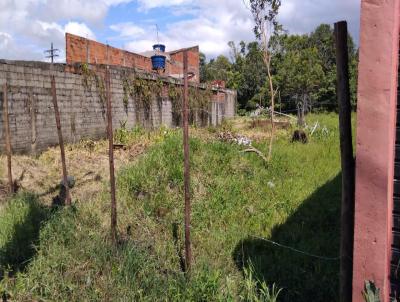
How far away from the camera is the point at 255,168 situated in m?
7.12

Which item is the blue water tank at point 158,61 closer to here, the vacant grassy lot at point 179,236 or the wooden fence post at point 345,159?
the vacant grassy lot at point 179,236

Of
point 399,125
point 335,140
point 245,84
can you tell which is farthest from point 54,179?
point 245,84

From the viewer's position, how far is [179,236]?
4512 millimetres

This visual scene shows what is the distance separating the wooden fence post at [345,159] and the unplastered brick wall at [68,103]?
5873mm

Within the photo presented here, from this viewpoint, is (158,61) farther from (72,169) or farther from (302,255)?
(302,255)

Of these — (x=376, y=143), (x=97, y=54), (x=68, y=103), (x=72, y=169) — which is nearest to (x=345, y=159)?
(x=376, y=143)

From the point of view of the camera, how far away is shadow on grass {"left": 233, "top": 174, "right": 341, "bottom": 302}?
138 inches

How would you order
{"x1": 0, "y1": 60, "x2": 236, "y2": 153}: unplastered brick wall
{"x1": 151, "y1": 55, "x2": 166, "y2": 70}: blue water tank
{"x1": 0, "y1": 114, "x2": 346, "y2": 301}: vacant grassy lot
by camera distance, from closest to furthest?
{"x1": 0, "y1": 114, "x2": 346, "y2": 301}: vacant grassy lot
{"x1": 0, "y1": 60, "x2": 236, "y2": 153}: unplastered brick wall
{"x1": 151, "y1": 55, "x2": 166, "y2": 70}: blue water tank

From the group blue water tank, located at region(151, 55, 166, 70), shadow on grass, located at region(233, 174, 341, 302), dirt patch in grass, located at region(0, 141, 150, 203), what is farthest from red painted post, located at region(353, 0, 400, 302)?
blue water tank, located at region(151, 55, 166, 70)

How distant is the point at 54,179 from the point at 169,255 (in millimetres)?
2995

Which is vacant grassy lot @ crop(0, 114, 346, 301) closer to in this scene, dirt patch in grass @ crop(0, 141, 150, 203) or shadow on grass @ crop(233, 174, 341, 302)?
shadow on grass @ crop(233, 174, 341, 302)

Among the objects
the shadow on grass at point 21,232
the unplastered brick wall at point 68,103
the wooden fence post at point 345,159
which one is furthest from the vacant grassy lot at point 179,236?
the unplastered brick wall at point 68,103

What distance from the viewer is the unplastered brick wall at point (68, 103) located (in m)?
6.98

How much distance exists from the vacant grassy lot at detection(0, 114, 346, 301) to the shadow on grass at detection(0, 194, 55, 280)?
0.04 feet
